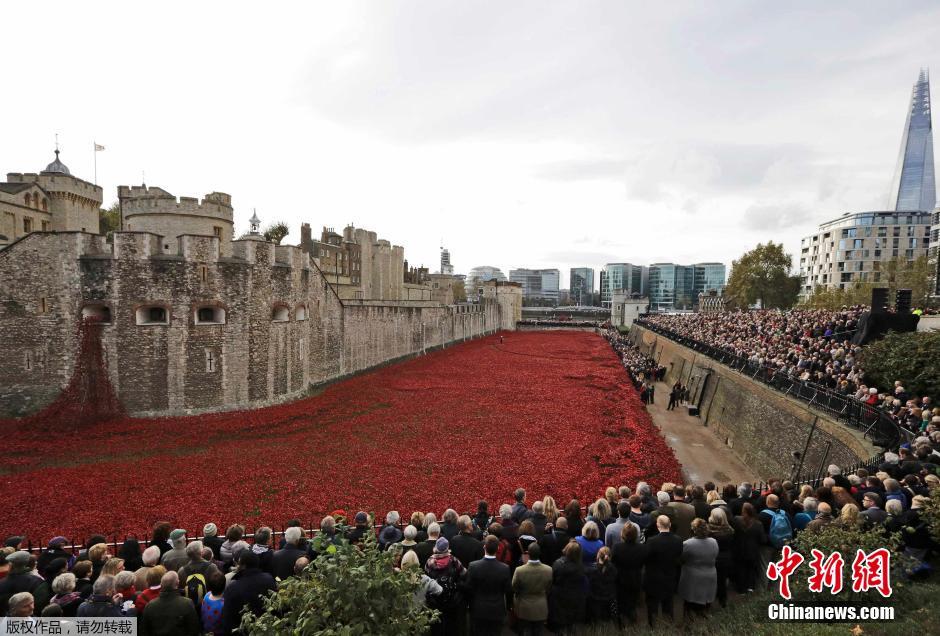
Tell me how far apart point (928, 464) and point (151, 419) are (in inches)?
919

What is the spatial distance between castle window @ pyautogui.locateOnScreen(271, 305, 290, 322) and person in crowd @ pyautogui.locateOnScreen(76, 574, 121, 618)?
18.2 metres

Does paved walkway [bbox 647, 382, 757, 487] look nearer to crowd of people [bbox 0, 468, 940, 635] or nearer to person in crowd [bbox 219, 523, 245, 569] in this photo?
crowd of people [bbox 0, 468, 940, 635]

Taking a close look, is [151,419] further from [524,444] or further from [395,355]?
[395,355]

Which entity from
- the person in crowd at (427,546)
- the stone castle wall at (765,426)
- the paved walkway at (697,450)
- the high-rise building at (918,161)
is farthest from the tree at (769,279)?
the high-rise building at (918,161)

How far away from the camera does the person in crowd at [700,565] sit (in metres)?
5.61

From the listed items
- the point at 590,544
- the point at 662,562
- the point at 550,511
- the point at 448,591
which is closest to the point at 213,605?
the point at 448,591

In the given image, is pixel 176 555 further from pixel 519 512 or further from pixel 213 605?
pixel 519 512

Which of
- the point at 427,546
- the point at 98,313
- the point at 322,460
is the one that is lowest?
the point at 322,460

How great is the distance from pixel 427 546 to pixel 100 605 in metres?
3.46

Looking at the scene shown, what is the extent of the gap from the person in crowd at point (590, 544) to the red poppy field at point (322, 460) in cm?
542

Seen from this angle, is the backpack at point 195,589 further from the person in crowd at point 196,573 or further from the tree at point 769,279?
the tree at point 769,279

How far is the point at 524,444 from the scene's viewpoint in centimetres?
1599

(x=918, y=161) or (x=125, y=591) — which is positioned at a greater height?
(x=918, y=161)

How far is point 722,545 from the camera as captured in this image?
5996 mm
